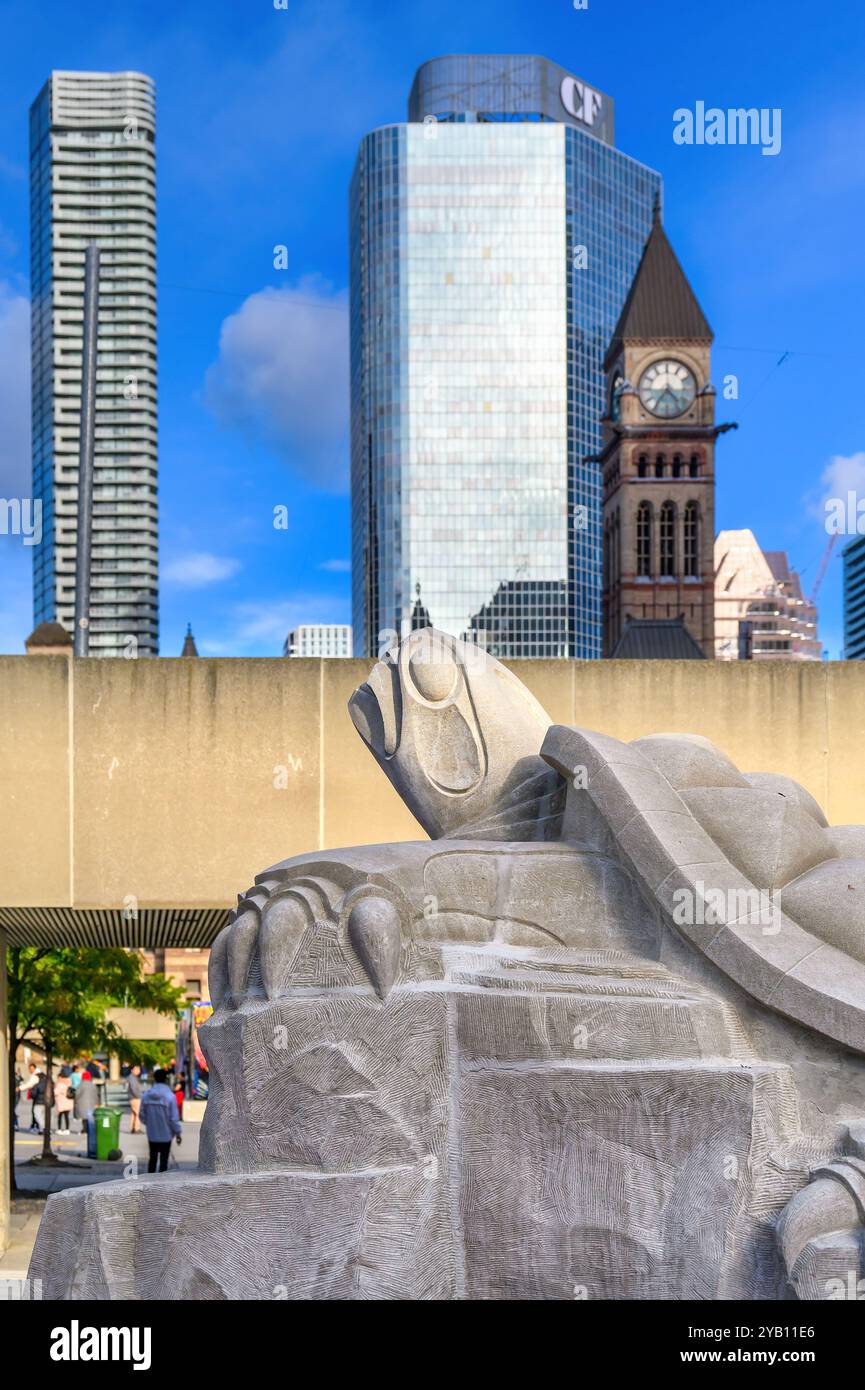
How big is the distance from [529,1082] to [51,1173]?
17.4 metres

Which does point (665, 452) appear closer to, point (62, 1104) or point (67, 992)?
point (62, 1104)

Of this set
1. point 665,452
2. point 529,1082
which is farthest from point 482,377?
point 529,1082

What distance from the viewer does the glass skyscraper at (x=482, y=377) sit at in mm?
149125

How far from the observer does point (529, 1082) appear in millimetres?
6879

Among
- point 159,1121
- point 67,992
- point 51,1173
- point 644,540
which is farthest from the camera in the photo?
point 644,540

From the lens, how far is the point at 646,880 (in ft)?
24.2

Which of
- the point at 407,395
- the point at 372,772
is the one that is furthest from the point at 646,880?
the point at 407,395

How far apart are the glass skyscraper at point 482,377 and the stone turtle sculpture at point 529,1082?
447ft

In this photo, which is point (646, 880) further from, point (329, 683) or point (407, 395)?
point (407, 395)

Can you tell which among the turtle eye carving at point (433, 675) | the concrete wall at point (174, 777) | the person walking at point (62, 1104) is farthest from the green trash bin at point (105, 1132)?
the turtle eye carving at point (433, 675)

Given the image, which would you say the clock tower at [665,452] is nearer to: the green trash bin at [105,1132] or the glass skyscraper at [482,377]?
the glass skyscraper at [482,377]

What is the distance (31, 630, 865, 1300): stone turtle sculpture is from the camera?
6656 mm

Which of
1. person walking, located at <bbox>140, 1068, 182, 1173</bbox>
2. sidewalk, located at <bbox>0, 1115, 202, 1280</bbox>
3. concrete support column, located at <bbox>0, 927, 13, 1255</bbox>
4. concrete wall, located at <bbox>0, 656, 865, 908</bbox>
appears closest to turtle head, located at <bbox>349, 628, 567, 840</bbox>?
sidewalk, located at <bbox>0, 1115, 202, 1280</bbox>
